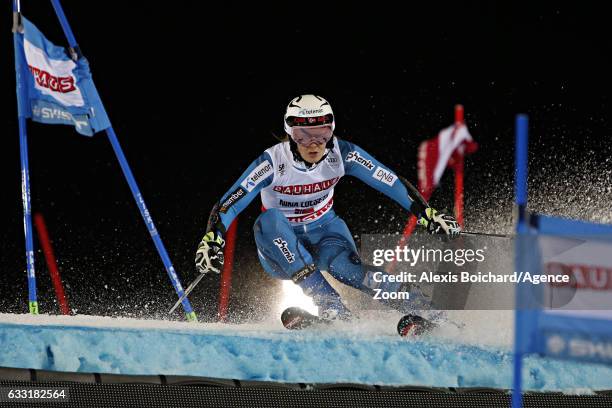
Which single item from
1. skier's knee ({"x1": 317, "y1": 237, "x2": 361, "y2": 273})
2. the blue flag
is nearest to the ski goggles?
skier's knee ({"x1": 317, "y1": 237, "x2": 361, "y2": 273})

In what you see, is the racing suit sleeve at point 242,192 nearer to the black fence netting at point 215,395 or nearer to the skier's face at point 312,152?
the skier's face at point 312,152

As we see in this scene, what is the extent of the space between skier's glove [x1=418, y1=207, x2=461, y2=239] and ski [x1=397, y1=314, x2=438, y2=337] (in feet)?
1.62

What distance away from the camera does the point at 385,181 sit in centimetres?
448

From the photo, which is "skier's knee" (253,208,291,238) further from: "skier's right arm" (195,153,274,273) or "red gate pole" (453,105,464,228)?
"red gate pole" (453,105,464,228)

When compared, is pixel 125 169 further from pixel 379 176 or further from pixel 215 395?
pixel 215 395

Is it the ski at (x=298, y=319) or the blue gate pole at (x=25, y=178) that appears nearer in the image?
the ski at (x=298, y=319)

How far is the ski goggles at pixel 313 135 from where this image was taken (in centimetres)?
439

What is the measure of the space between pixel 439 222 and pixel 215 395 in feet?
5.30

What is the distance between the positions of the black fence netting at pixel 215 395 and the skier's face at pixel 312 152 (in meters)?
1.29

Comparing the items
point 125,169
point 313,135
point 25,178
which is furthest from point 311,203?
point 25,178

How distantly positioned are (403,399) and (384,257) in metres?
1.45

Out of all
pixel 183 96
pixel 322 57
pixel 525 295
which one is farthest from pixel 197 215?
pixel 525 295

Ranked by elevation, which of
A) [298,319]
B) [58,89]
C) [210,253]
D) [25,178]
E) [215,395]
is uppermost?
[58,89]

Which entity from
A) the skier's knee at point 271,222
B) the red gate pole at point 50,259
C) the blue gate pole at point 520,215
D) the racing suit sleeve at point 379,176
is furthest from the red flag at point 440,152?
the blue gate pole at point 520,215
